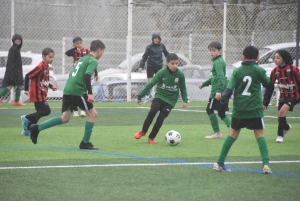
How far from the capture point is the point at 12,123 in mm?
14062

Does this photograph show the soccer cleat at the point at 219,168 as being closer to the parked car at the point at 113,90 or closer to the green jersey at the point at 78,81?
the green jersey at the point at 78,81

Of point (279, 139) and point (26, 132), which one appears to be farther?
point (26, 132)

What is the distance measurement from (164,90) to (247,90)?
312 centimetres

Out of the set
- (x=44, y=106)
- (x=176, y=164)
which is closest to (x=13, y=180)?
(x=176, y=164)

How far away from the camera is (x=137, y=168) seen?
834 centimetres

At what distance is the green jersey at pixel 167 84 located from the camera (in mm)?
11094

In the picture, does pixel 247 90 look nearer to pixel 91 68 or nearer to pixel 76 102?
pixel 91 68

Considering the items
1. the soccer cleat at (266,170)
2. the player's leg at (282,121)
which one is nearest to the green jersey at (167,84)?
the player's leg at (282,121)

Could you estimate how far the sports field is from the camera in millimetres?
6754

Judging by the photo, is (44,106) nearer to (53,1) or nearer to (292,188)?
(292,188)

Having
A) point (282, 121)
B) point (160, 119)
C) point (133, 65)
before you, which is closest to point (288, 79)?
point (282, 121)

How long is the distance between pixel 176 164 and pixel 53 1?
779 inches

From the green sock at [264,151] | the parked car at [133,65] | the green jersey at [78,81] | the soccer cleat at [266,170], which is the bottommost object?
the parked car at [133,65]

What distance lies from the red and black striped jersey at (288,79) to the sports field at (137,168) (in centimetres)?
81
